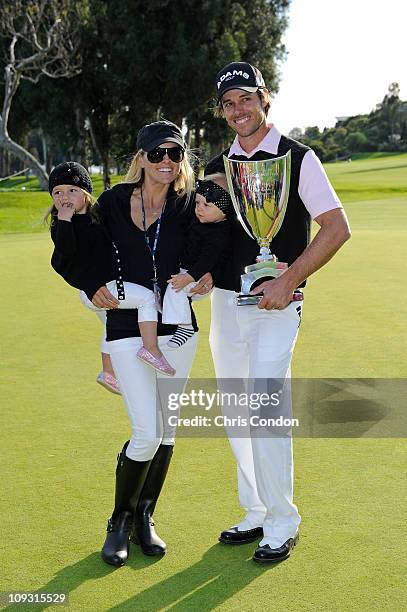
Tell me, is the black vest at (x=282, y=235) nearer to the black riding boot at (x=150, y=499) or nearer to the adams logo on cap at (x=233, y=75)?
the adams logo on cap at (x=233, y=75)

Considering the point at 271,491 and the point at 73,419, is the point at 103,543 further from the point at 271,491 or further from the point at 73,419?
the point at 73,419

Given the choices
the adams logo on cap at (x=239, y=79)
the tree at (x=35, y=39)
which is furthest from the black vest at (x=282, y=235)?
the tree at (x=35, y=39)

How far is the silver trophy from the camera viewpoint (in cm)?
358

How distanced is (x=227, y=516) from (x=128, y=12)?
127 ft

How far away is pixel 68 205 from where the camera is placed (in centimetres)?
366

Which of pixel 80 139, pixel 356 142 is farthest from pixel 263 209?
pixel 356 142

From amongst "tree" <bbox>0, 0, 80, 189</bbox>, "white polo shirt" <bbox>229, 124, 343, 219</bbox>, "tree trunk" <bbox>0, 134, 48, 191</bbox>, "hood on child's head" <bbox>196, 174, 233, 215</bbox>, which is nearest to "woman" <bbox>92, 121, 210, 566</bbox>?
"hood on child's head" <bbox>196, 174, 233, 215</bbox>

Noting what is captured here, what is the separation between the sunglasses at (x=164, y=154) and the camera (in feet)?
12.1

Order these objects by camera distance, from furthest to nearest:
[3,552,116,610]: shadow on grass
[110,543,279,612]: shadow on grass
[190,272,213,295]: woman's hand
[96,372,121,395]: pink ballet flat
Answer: [96,372,121,395]: pink ballet flat → [190,272,213,295]: woman's hand → [3,552,116,610]: shadow on grass → [110,543,279,612]: shadow on grass

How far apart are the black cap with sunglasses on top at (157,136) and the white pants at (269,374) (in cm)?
69

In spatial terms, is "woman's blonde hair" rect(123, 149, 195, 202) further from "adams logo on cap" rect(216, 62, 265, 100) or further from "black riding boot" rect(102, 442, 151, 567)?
"black riding boot" rect(102, 442, 151, 567)

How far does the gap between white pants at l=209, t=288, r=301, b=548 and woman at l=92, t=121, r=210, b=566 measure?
0.62ft

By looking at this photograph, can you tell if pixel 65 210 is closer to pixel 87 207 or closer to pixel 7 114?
pixel 87 207

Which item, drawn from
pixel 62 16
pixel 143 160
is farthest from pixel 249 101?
pixel 62 16
